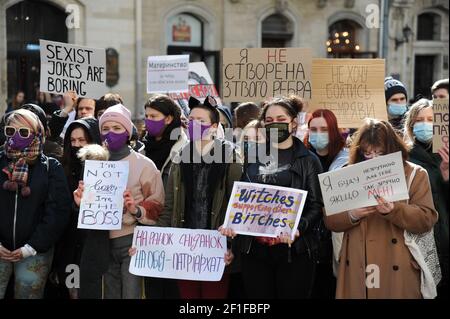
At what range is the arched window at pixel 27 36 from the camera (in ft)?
50.3

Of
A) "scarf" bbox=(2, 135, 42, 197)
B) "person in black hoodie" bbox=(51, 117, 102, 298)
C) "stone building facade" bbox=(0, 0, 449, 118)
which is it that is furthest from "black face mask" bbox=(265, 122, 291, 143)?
"stone building facade" bbox=(0, 0, 449, 118)

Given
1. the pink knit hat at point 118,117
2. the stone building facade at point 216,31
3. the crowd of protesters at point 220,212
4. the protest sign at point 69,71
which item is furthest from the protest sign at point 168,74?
the stone building facade at point 216,31

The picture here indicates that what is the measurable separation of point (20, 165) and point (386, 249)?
2.46m

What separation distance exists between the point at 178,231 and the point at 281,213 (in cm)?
75

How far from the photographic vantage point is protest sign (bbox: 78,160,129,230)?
14.8 ft

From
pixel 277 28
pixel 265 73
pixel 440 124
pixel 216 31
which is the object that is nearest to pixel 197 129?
pixel 440 124

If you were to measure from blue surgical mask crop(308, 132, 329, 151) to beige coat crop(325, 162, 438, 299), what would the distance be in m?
0.94

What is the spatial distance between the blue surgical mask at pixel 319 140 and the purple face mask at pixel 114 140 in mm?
1405

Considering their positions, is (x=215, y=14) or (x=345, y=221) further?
(x=215, y=14)

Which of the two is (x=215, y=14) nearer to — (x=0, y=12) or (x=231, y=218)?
(x=0, y=12)

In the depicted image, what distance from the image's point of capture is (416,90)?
20.1 metres

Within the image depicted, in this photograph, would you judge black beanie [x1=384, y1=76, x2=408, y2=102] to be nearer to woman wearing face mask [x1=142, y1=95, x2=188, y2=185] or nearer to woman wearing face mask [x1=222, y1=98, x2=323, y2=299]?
woman wearing face mask [x1=142, y1=95, x2=188, y2=185]

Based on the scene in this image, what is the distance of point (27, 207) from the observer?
4.63 m

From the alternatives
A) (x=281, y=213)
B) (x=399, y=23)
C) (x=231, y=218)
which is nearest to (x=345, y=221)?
(x=281, y=213)
